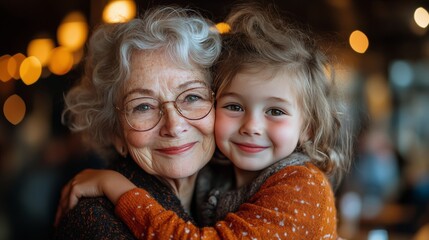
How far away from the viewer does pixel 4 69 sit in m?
7.08

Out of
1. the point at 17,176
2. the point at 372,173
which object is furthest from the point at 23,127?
the point at 372,173

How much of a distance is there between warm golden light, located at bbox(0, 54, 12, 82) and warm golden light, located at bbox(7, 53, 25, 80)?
43mm

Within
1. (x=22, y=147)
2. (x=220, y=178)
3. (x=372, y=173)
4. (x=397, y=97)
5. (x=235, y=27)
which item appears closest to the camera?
(x=235, y=27)

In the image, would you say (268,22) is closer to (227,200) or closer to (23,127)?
(227,200)

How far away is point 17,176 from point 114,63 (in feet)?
14.5

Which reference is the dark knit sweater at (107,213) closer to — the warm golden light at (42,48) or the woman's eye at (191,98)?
the woman's eye at (191,98)

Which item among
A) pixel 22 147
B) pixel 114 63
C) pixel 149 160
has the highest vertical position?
pixel 114 63

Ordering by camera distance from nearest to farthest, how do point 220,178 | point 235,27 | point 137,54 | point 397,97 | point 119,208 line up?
point 119,208
point 137,54
point 235,27
point 220,178
point 397,97

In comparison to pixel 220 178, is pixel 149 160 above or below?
above

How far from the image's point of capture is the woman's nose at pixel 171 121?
1633 millimetres

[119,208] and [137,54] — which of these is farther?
[137,54]

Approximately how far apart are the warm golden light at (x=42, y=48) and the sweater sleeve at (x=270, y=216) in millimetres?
5218

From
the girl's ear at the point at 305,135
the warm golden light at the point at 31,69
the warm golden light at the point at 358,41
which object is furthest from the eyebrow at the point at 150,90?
the warm golden light at the point at 31,69

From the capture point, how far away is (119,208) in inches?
61.6
